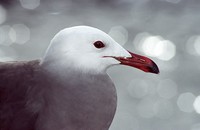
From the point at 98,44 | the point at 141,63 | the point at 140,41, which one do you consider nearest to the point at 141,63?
the point at 141,63

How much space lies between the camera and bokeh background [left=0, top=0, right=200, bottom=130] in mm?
4270

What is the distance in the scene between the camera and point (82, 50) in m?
1.29

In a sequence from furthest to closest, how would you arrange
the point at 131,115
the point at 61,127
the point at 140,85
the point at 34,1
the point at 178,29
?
the point at 34,1
the point at 178,29
the point at 140,85
the point at 131,115
the point at 61,127

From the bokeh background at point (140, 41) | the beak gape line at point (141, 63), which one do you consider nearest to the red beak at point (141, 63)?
the beak gape line at point (141, 63)

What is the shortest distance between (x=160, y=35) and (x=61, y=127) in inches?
163

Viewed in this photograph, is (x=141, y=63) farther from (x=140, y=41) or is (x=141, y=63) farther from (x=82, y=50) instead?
(x=140, y=41)

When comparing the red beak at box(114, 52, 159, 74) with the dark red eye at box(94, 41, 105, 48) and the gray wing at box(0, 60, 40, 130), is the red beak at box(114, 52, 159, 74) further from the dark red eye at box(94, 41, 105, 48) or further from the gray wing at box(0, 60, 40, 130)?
the gray wing at box(0, 60, 40, 130)

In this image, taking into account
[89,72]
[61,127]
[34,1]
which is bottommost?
[34,1]

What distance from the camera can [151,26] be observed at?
562cm

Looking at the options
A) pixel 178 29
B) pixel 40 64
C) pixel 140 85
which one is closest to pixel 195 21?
pixel 178 29

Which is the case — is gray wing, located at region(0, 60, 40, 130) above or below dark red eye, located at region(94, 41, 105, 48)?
below

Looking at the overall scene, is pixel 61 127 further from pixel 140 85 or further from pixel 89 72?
pixel 140 85

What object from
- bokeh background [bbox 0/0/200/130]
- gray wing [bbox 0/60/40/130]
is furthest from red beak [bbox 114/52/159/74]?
bokeh background [bbox 0/0/200/130]

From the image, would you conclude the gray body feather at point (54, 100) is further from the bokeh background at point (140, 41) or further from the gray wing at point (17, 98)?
the bokeh background at point (140, 41)
